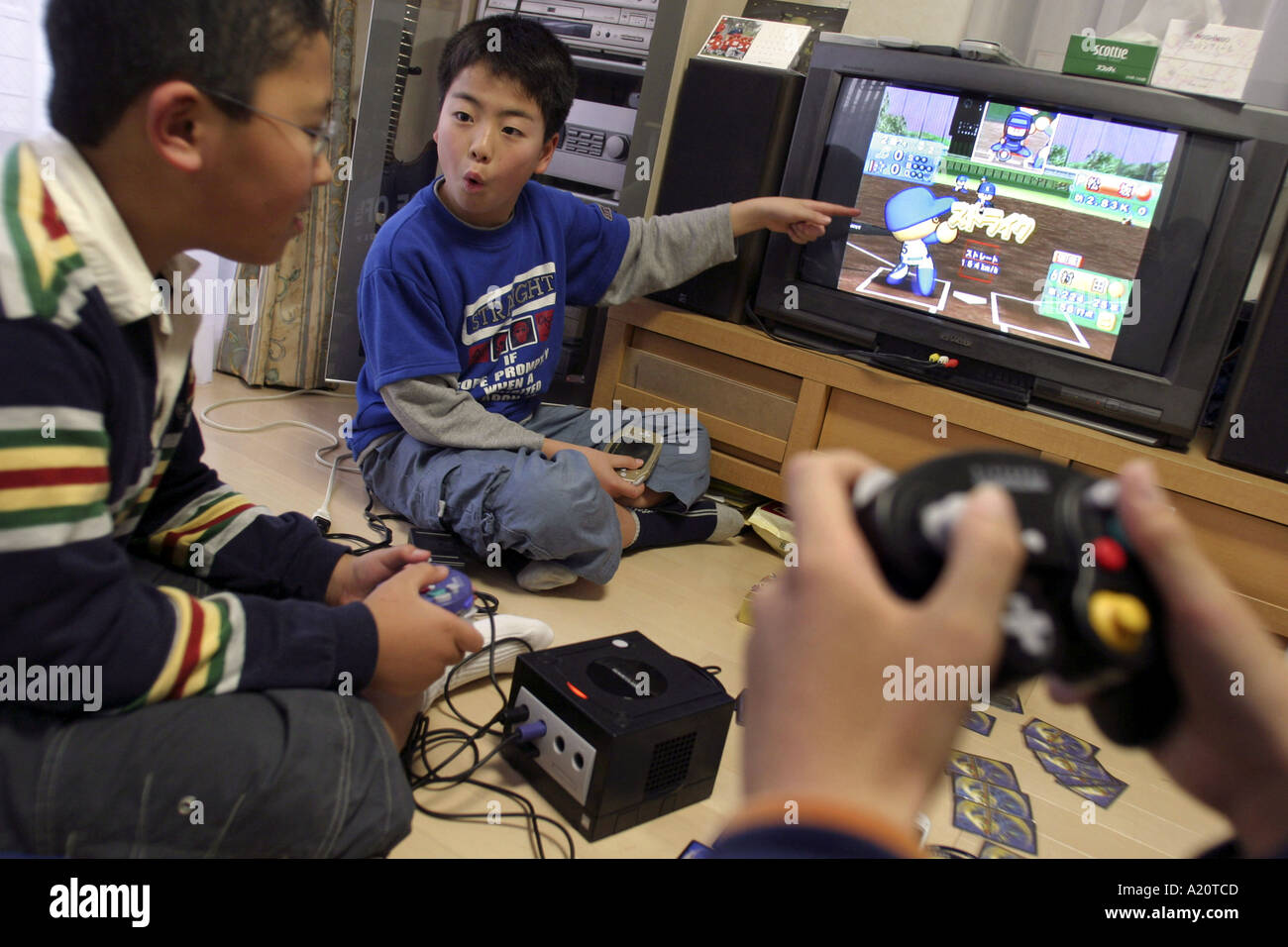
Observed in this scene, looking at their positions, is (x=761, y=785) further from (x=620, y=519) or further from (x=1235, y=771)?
(x=620, y=519)

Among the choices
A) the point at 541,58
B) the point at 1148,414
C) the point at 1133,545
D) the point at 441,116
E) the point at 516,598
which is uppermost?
the point at 541,58

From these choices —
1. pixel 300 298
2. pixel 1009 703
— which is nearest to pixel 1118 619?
pixel 1009 703

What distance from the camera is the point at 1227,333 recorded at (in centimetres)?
163

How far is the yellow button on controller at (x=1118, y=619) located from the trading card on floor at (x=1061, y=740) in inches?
46.8

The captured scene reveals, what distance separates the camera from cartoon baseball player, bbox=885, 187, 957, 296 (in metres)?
1.79

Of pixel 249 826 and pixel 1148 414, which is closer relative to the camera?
pixel 249 826

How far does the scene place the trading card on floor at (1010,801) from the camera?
125 cm

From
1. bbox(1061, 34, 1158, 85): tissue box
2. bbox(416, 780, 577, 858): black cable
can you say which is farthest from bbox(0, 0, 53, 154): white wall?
bbox(1061, 34, 1158, 85): tissue box

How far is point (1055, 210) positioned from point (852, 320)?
42 centimetres

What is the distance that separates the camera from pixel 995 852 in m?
1.16

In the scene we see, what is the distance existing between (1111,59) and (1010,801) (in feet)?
4.19
